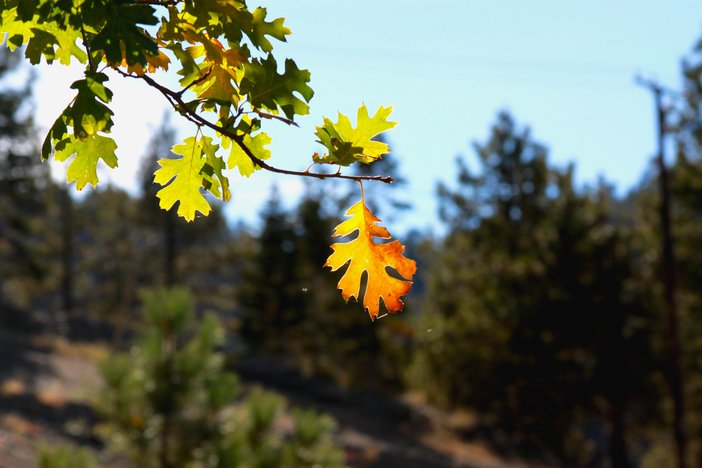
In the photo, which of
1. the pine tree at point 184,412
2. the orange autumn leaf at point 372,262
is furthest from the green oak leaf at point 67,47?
the pine tree at point 184,412

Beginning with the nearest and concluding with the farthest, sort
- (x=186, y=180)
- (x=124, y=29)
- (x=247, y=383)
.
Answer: (x=124, y=29)
(x=186, y=180)
(x=247, y=383)

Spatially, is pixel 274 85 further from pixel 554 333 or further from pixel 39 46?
pixel 554 333

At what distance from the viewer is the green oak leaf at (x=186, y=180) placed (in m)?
1.17

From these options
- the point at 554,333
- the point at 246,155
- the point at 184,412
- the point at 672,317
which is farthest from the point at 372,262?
the point at 554,333

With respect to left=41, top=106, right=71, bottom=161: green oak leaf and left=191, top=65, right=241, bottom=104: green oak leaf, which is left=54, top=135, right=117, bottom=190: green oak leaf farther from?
left=191, top=65, right=241, bottom=104: green oak leaf

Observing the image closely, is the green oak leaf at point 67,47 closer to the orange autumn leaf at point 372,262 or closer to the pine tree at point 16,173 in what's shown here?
the orange autumn leaf at point 372,262

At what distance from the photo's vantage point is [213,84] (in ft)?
3.69

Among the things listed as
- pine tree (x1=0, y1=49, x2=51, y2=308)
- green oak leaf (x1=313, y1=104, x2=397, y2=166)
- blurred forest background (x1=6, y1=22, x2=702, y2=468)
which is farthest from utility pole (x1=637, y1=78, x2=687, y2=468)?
pine tree (x1=0, y1=49, x2=51, y2=308)

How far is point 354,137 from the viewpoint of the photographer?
1.11m

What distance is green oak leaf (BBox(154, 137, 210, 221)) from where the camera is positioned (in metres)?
1.17

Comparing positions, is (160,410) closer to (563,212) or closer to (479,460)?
(563,212)

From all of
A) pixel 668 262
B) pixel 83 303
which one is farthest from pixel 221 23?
pixel 83 303

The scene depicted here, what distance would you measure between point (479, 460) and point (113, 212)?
71.5 feet

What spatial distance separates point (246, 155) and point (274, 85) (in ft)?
0.59
